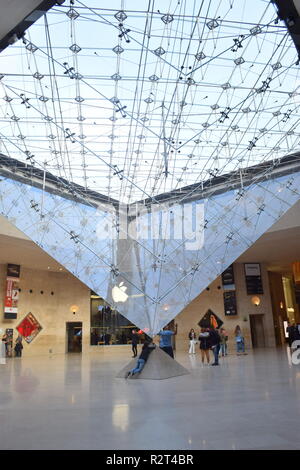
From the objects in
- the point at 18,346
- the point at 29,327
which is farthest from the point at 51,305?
the point at 18,346

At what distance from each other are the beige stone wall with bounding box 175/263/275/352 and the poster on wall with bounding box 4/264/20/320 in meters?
9.55

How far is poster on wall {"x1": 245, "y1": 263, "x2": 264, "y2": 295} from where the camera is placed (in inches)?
931

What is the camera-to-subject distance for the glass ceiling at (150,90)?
8219 millimetres

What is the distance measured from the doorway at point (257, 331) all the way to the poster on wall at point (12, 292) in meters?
14.8

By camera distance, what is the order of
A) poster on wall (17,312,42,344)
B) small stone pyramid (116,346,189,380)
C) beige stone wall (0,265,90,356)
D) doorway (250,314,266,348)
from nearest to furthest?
small stone pyramid (116,346,189,380)
poster on wall (17,312,42,344)
beige stone wall (0,265,90,356)
doorway (250,314,266,348)

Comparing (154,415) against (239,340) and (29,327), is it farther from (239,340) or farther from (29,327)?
(29,327)

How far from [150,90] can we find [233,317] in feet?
53.7

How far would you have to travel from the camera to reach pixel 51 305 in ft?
80.0

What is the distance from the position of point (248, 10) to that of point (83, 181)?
9006 mm

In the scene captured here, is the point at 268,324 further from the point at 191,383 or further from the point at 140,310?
the point at 191,383

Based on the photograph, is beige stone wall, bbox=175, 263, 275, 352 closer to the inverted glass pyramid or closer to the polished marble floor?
the inverted glass pyramid

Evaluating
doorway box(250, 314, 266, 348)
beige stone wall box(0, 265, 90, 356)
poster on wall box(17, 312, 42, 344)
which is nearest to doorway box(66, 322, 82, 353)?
beige stone wall box(0, 265, 90, 356)
